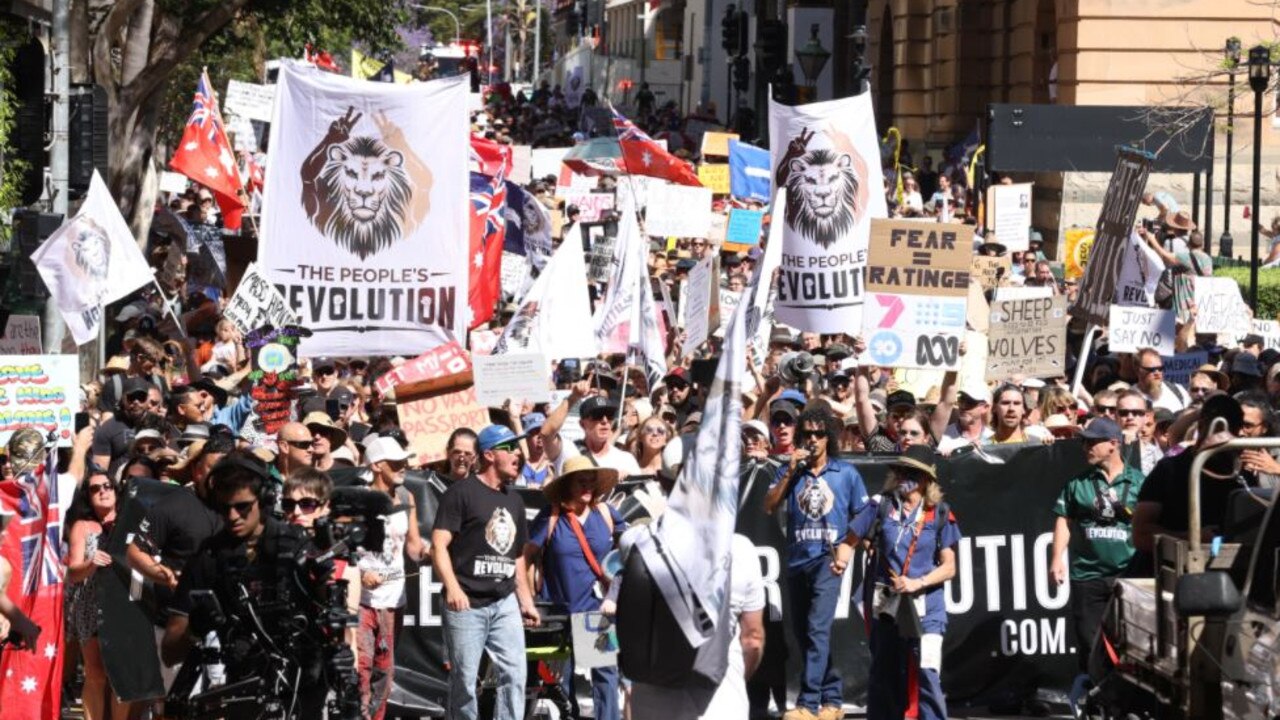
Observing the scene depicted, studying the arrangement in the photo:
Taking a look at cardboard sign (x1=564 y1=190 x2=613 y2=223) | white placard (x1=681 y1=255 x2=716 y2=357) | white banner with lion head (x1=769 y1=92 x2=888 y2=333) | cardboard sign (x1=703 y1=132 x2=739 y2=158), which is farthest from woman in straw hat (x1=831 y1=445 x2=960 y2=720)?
cardboard sign (x1=703 y1=132 x2=739 y2=158)

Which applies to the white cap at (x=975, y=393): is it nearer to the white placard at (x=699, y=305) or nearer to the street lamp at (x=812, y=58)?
the white placard at (x=699, y=305)

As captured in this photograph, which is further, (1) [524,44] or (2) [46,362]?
(1) [524,44]

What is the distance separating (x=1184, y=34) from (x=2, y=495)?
2512 cm

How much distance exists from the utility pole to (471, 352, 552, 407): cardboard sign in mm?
4721

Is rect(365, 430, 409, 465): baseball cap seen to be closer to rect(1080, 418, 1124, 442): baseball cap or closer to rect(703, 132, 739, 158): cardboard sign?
rect(1080, 418, 1124, 442): baseball cap

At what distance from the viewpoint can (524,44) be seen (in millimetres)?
155125

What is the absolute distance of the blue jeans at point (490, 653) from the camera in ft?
37.6

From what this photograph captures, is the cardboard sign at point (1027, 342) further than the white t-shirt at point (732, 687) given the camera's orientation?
Yes

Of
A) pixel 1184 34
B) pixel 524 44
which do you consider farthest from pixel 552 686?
pixel 524 44

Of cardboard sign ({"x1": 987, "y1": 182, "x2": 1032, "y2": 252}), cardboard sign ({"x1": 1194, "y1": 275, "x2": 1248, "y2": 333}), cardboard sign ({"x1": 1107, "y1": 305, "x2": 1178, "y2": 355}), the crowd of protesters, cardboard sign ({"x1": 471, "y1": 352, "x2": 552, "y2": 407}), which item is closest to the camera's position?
the crowd of protesters

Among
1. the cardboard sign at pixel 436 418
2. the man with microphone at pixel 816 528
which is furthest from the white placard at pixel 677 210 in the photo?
the man with microphone at pixel 816 528

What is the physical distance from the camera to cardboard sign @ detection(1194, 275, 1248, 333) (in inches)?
712

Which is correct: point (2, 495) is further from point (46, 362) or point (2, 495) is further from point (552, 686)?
point (552, 686)

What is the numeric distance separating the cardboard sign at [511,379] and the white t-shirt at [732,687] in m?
5.72
